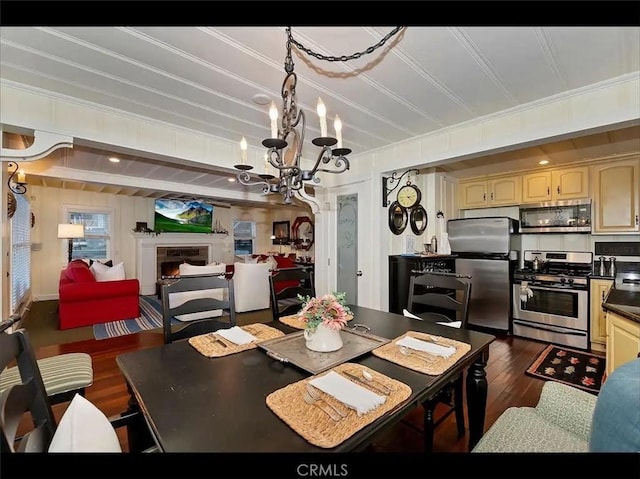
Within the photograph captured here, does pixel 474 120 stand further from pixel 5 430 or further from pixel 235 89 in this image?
pixel 5 430

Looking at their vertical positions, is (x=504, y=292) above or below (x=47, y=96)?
below

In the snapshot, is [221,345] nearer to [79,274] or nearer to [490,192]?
[79,274]

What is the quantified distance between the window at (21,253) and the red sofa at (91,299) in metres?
0.69

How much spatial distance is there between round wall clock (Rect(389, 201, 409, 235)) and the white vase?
91.8 inches

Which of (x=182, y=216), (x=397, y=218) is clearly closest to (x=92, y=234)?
(x=182, y=216)

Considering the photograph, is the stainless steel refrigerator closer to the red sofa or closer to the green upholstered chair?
the green upholstered chair

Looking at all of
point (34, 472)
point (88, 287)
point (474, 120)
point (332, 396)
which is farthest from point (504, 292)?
point (88, 287)

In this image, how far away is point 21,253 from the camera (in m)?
4.63

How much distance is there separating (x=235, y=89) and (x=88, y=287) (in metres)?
3.73

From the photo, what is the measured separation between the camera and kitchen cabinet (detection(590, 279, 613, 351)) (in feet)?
10.4

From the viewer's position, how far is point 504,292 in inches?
147

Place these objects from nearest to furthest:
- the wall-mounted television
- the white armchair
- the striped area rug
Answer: the striped area rug
the white armchair
the wall-mounted television

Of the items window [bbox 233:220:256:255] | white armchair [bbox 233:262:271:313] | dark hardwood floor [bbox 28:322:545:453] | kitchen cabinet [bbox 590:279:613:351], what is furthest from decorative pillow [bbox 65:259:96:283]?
kitchen cabinet [bbox 590:279:613:351]

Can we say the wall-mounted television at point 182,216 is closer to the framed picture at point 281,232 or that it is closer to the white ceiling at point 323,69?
the framed picture at point 281,232
